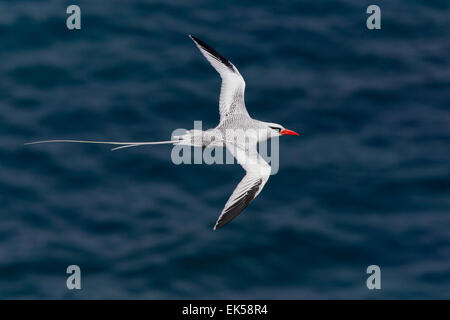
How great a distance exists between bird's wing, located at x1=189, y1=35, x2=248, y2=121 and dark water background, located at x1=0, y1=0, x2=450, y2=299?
1682 mm

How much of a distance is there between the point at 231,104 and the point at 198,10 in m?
5.89

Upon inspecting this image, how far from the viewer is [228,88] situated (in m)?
19.1

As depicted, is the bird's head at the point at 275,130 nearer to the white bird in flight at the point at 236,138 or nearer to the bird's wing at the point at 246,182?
the white bird in flight at the point at 236,138

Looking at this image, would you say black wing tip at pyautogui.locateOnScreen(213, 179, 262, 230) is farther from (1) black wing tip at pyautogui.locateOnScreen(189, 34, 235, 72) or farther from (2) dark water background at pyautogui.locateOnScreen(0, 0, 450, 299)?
(1) black wing tip at pyautogui.locateOnScreen(189, 34, 235, 72)

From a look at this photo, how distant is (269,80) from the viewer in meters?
22.0

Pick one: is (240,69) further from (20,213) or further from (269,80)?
(20,213)

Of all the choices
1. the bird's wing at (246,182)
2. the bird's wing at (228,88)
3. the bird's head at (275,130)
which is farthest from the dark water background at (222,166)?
the bird's wing at (246,182)

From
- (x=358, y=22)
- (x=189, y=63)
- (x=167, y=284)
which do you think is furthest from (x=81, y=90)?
(x=358, y=22)

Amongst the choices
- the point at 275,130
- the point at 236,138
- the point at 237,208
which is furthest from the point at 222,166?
the point at 237,208

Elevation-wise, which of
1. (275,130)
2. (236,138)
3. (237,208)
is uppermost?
(275,130)

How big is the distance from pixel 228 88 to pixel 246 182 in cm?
327

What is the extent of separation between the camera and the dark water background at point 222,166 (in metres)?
18.3

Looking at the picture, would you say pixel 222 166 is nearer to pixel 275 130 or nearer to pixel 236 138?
pixel 275 130

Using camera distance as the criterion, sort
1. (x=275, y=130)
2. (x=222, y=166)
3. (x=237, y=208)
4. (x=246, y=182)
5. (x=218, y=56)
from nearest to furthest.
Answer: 1. (x=237, y=208)
2. (x=246, y=182)
3. (x=275, y=130)
4. (x=218, y=56)
5. (x=222, y=166)
